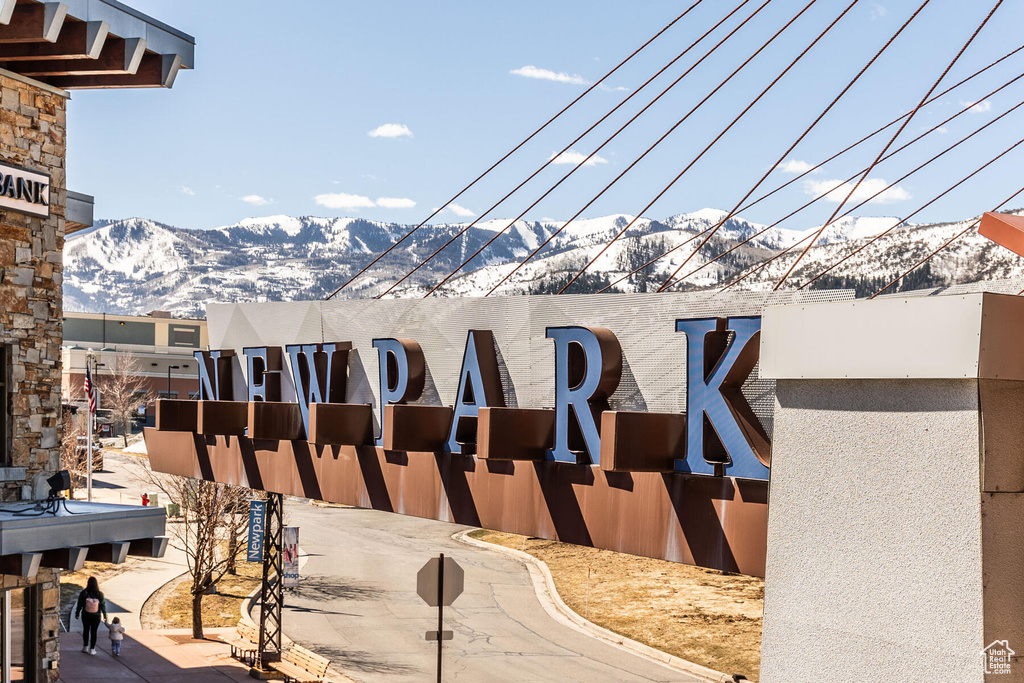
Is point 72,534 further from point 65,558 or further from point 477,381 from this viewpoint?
point 477,381

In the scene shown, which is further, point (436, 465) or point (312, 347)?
Result: point (312, 347)

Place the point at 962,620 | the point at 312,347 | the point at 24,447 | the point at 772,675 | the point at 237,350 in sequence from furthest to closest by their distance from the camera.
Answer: the point at 237,350, the point at 312,347, the point at 24,447, the point at 772,675, the point at 962,620

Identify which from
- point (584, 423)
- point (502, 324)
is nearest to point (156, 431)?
point (502, 324)

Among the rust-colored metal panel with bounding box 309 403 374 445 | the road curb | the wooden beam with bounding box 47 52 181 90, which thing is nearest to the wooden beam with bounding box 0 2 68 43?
the wooden beam with bounding box 47 52 181 90

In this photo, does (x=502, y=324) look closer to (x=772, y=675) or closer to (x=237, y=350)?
(x=772, y=675)

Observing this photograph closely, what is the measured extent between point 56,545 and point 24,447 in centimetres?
254

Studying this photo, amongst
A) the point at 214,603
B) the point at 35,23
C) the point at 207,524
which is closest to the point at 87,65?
the point at 35,23

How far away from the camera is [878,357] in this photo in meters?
7.61

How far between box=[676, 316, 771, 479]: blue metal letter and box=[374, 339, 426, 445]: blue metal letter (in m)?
5.06

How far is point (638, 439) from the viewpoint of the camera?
1047cm

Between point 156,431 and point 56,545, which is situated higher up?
point 156,431

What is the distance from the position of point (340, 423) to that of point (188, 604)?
23494mm

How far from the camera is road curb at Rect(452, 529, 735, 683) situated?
28.6 meters

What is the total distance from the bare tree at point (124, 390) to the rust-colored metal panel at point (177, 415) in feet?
226
